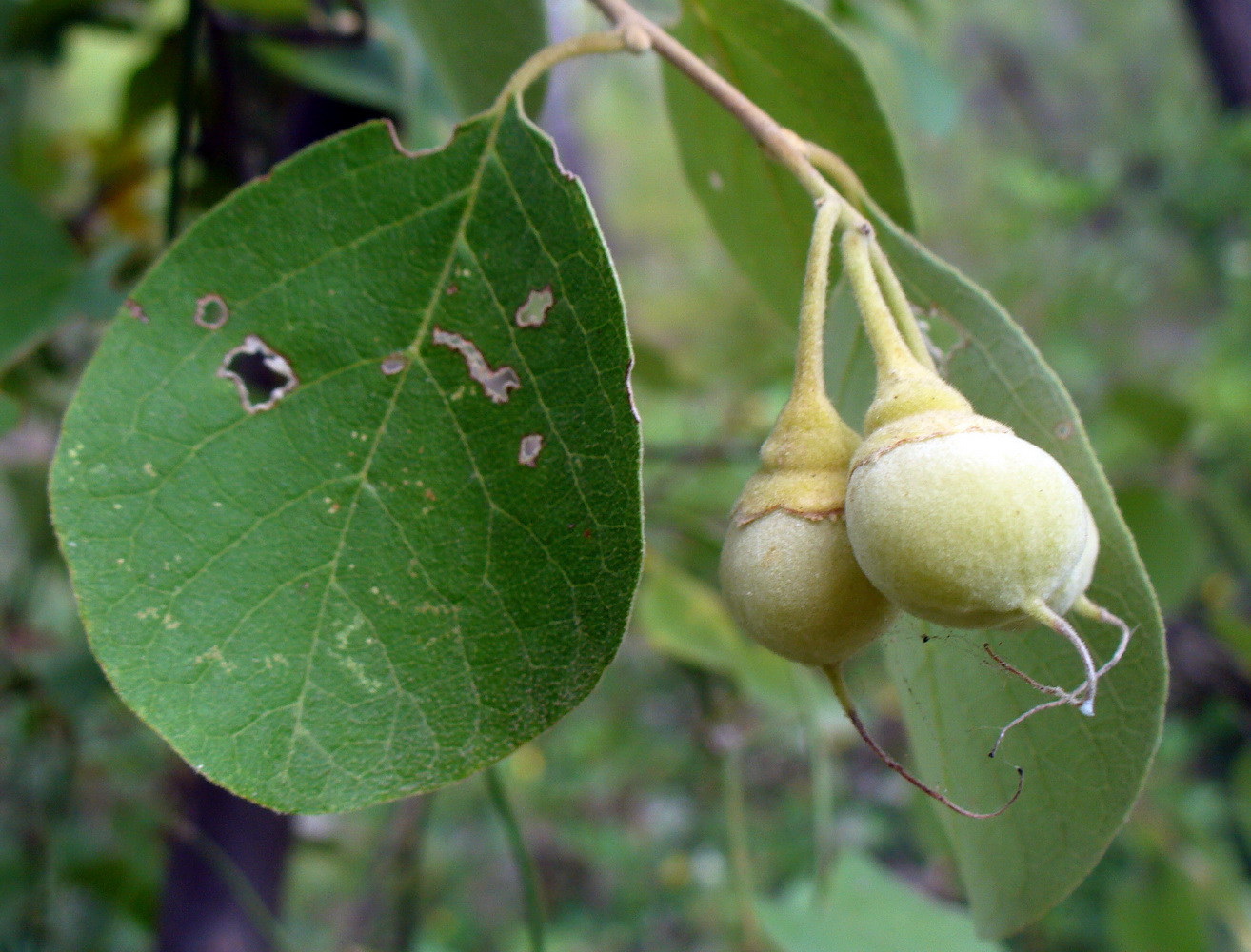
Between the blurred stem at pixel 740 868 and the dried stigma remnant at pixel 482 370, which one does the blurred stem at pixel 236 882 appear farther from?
the dried stigma remnant at pixel 482 370

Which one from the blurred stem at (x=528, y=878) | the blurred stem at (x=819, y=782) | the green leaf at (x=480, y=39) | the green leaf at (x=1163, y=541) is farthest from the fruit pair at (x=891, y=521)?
the green leaf at (x=1163, y=541)

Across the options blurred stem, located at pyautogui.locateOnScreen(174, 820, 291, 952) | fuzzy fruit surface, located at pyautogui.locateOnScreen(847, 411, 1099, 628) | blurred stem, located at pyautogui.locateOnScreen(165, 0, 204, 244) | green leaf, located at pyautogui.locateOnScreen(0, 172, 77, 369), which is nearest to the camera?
fuzzy fruit surface, located at pyautogui.locateOnScreen(847, 411, 1099, 628)

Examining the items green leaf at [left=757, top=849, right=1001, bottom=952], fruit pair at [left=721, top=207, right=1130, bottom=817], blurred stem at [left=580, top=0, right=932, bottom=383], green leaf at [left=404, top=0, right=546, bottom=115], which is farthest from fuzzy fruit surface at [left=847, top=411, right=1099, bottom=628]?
green leaf at [left=757, top=849, right=1001, bottom=952]

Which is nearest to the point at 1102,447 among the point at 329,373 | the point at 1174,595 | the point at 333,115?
the point at 1174,595

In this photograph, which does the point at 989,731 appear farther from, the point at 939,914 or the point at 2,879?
the point at 2,879

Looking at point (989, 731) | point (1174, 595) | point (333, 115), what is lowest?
point (1174, 595)

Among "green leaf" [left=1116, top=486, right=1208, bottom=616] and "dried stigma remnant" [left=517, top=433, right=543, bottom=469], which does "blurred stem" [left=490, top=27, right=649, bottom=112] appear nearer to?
"dried stigma remnant" [left=517, top=433, right=543, bottom=469]

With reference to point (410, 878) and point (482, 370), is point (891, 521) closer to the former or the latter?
point (482, 370)
